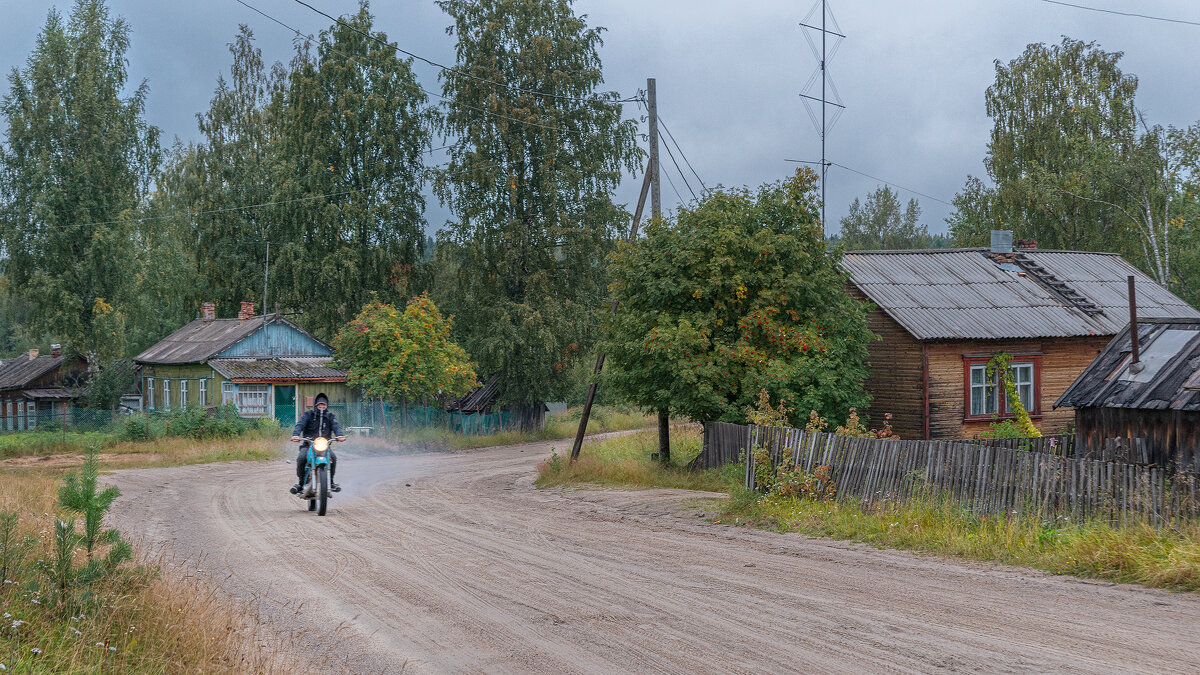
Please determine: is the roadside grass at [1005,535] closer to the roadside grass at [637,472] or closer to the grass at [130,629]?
the roadside grass at [637,472]

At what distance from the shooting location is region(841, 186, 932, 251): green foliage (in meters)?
76.9

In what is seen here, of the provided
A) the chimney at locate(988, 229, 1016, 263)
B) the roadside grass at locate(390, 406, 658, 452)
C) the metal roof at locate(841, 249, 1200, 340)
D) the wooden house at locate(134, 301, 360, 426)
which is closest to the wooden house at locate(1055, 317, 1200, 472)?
the metal roof at locate(841, 249, 1200, 340)

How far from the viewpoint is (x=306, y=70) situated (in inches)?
1688

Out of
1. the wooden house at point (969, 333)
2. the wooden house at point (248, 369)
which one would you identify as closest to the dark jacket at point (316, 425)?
the wooden house at point (969, 333)

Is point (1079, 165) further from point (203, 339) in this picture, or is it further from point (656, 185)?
point (203, 339)

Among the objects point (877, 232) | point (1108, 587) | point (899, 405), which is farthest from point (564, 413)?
point (1108, 587)

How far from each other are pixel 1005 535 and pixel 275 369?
34176mm

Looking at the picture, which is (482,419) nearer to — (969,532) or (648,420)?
(648,420)

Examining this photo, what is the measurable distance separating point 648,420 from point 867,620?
4092 centimetres

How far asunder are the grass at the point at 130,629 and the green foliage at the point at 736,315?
1143 cm

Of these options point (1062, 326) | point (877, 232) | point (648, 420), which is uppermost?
point (877, 232)

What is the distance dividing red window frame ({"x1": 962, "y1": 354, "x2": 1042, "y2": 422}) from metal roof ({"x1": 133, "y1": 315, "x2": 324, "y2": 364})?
95.0 ft

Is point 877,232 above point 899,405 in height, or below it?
above

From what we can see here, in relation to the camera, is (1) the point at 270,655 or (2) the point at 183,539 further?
(2) the point at 183,539
